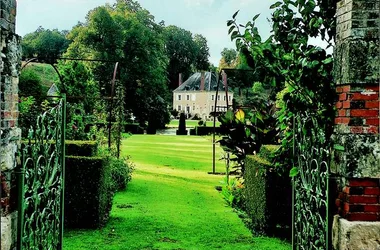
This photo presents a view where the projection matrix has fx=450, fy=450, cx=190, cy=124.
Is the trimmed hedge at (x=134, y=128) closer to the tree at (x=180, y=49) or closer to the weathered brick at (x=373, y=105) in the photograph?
the tree at (x=180, y=49)

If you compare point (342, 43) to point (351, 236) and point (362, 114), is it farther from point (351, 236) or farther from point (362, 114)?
point (351, 236)

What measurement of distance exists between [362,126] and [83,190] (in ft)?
16.6

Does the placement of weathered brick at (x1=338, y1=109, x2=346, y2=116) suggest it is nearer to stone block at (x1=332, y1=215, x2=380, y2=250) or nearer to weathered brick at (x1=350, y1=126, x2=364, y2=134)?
weathered brick at (x1=350, y1=126, x2=364, y2=134)

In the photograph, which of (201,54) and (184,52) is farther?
(201,54)

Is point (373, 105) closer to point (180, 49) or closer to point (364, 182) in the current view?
point (364, 182)

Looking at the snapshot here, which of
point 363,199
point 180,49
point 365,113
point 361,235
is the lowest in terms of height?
point 361,235

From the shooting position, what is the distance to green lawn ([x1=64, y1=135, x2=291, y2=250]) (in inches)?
280

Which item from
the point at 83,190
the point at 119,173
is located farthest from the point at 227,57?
the point at 83,190

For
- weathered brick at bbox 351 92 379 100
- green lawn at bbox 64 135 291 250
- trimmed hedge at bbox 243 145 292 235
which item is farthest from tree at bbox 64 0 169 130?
weathered brick at bbox 351 92 379 100

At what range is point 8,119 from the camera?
3840mm

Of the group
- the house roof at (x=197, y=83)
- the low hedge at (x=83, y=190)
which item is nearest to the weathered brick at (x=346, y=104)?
the low hedge at (x=83, y=190)

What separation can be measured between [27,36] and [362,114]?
201 feet

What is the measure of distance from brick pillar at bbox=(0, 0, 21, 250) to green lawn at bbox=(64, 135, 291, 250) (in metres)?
3.16

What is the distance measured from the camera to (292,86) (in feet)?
16.0
